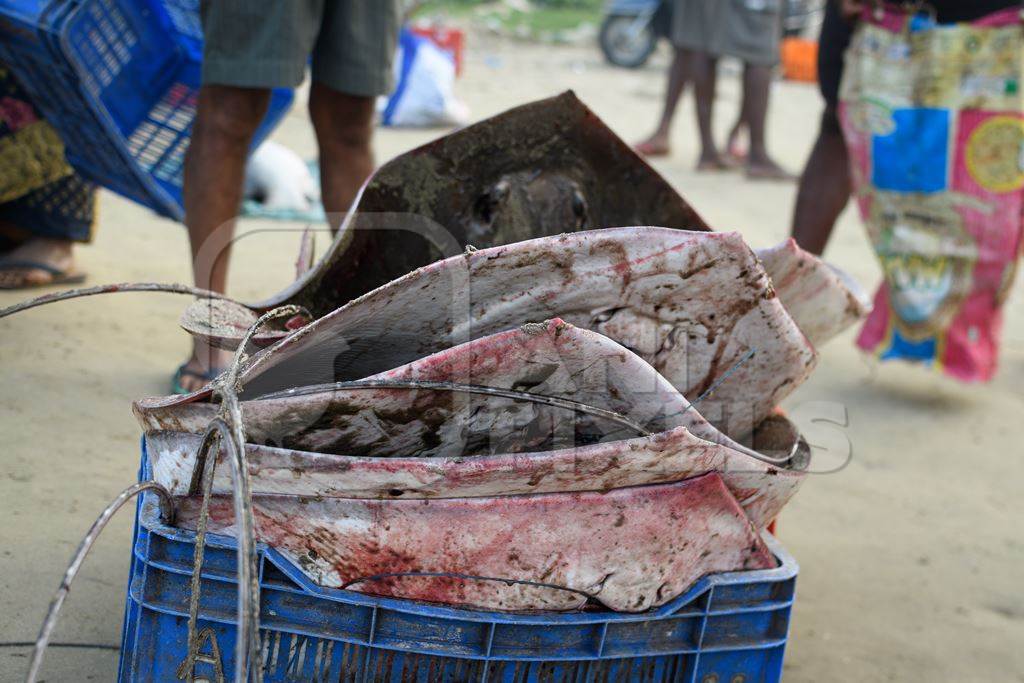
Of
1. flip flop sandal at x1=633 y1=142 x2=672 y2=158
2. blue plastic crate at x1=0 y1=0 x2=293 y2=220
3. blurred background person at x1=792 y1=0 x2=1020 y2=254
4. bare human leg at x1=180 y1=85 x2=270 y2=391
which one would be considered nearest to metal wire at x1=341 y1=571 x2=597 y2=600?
bare human leg at x1=180 y1=85 x2=270 y2=391

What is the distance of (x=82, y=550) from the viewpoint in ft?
3.48

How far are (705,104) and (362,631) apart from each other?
6.19 metres

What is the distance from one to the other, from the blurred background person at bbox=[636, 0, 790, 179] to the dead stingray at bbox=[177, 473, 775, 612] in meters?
5.73

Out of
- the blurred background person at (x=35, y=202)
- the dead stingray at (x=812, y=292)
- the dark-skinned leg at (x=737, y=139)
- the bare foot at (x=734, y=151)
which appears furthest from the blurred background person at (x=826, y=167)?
the bare foot at (x=734, y=151)

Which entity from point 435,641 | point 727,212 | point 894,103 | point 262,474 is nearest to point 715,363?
point 435,641

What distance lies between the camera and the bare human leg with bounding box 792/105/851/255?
3.49 metres

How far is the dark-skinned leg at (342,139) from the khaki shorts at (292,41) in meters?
0.13

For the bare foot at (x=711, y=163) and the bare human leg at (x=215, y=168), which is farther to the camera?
the bare foot at (x=711, y=163)

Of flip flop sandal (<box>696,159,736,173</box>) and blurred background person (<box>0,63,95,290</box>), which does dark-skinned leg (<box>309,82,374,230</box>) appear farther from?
flip flop sandal (<box>696,159,736,173</box>)

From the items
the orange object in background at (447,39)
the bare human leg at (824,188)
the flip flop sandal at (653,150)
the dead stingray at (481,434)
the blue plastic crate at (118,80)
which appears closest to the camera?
the dead stingray at (481,434)

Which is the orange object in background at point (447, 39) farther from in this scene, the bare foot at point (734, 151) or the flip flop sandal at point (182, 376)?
the flip flop sandal at point (182, 376)

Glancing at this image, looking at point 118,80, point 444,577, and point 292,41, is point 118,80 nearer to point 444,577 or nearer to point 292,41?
point 292,41

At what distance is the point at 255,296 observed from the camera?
354 centimetres

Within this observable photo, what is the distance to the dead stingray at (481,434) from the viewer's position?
49.4 inches
